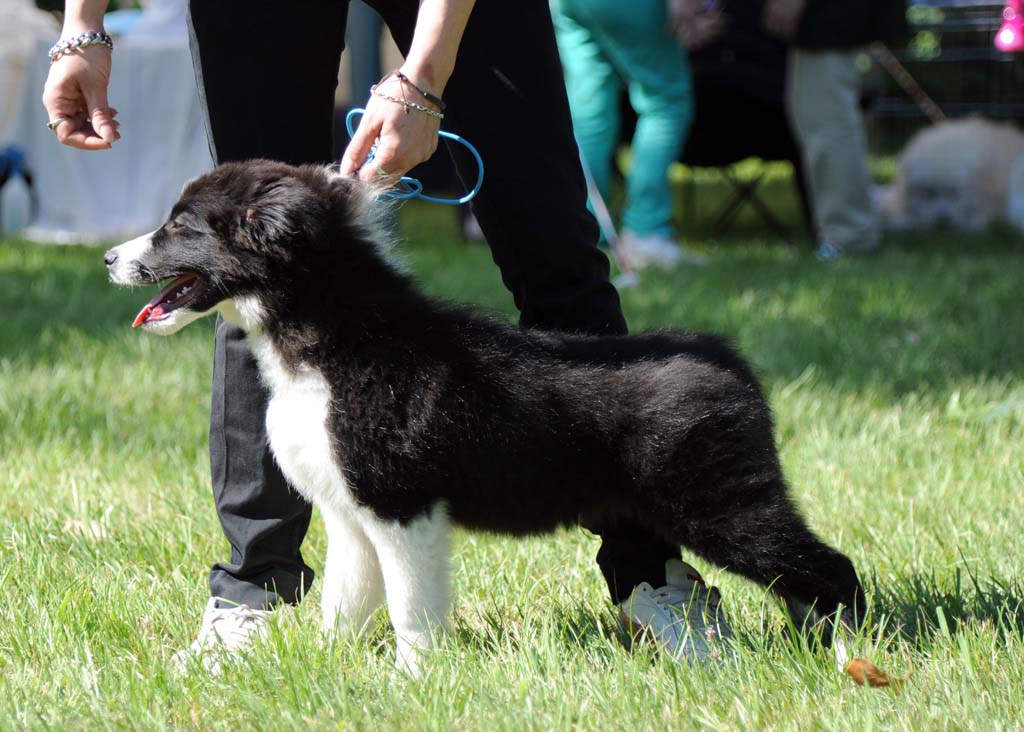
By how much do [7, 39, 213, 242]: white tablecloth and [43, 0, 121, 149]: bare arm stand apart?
645 cm

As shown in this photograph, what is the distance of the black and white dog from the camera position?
2199 millimetres

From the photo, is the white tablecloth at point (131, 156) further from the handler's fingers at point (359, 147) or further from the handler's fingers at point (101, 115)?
the handler's fingers at point (359, 147)

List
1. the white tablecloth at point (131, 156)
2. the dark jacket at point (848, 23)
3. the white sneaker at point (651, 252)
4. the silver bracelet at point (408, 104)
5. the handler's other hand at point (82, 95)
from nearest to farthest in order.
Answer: the silver bracelet at point (408, 104) < the handler's other hand at point (82, 95) < the white sneaker at point (651, 252) < the dark jacket at point (848, 23) < the white tablecloth at point (131, 156)

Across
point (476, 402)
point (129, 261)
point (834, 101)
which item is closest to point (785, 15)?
point (834, 101)

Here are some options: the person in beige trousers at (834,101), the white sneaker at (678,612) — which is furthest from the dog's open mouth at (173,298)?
the person in beige trousers at (834,101)

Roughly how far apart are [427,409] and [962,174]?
25.3ft

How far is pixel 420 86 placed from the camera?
216cm

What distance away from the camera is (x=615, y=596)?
2580mm

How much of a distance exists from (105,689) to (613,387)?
105 centimetres

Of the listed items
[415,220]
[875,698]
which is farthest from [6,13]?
[875,698]

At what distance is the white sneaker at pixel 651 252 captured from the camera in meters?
7.05

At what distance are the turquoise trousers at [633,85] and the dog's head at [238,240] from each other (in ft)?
14.1

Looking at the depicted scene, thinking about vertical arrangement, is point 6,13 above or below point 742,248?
above

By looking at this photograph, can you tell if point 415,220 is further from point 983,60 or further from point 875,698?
point 875,698
